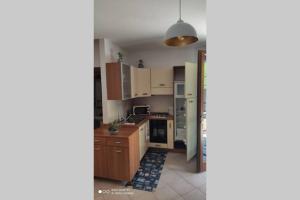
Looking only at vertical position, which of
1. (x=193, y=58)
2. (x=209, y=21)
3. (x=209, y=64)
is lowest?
(x=209, y=64)

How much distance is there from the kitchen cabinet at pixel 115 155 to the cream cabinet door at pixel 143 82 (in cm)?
114

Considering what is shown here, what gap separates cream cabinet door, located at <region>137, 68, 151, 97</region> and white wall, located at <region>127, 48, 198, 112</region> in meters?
0.38

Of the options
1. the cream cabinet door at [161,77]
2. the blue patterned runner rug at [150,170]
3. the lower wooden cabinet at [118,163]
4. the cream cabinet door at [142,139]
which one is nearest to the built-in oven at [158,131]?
the blue patterned runner rug at [150,170]

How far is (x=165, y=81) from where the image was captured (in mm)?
3104

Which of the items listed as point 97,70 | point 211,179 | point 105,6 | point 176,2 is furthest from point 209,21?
point 97,70

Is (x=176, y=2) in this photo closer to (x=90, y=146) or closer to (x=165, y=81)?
(x=90, y=146)

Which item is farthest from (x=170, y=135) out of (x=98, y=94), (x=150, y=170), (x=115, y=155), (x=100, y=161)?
(x=98, y=94)

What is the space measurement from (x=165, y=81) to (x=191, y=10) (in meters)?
1.57

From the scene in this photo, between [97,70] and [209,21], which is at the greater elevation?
[97,70]

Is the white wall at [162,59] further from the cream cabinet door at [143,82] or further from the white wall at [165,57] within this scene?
the cream cabinet door at [143,82]

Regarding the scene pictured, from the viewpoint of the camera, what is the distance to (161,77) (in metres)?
3.11

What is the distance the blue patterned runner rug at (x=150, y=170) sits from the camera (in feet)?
6.83

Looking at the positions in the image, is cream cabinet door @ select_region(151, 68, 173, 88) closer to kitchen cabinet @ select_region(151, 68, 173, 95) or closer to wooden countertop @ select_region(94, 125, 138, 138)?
kitchen cabinet @ select_region(151, 68, 173, 95)

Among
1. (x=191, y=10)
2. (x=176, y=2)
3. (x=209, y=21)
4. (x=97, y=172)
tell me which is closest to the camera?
(x=209, y=21)
